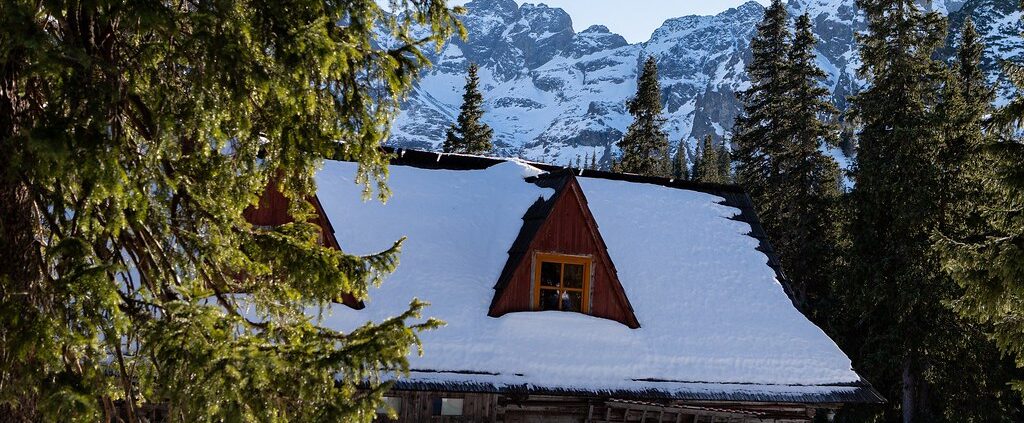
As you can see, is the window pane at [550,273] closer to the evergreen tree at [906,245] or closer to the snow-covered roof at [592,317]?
the snow-covered roof at [592,317]

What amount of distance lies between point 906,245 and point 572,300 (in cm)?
1245

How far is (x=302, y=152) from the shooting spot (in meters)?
5.67

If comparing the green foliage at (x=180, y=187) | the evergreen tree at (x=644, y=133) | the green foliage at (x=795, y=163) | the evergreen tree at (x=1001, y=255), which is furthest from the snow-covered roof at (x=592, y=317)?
the evergreen tree at (x=644, y=133)

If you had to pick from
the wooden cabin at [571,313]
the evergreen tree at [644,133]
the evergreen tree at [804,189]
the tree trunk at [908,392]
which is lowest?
the tree trunk at [908,392]

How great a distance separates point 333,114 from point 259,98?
556mm

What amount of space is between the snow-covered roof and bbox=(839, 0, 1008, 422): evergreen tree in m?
7.19

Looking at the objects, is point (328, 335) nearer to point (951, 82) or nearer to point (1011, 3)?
point (951, 82)

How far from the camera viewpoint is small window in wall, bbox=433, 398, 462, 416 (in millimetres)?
12414

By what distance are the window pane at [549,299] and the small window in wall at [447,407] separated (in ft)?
7.60

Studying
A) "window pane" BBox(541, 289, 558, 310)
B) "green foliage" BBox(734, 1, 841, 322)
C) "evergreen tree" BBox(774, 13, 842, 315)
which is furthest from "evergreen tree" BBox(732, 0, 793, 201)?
"window pane" BBox(541, 289, 558, 310)

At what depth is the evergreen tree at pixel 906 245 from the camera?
2092cm

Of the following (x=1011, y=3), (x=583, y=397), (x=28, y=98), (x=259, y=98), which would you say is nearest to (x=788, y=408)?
(x=583, y=397)

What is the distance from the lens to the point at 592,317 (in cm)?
1364

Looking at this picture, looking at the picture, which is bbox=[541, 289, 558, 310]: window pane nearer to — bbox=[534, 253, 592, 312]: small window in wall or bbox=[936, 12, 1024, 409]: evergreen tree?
bbox=[534, 253, 592, 312]: small window in wall
